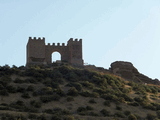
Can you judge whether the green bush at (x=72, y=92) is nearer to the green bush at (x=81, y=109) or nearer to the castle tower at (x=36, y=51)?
the green bush at (x=81, y=109)

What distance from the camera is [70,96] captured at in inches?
1547

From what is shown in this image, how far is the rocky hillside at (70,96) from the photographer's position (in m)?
33.6

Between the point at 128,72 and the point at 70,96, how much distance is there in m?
19.9

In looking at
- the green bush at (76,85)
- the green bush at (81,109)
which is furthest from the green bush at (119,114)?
the green bush at (76,85)

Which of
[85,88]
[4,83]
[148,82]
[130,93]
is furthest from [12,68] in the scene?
[148,82]

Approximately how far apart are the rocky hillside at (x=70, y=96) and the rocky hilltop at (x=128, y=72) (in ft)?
16.8

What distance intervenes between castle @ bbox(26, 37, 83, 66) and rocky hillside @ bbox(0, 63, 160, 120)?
5737 mm

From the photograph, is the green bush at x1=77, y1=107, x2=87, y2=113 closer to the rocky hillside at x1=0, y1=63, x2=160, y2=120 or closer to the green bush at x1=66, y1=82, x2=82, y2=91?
the rocky hillside at x1=0, y1=63, x2=160, y2=120

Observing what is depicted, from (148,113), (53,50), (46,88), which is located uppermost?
(53,50)

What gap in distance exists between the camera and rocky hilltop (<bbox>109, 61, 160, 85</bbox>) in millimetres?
57094

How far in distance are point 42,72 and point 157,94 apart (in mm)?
14330

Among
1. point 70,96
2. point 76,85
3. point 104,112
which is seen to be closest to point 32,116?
point 104,112

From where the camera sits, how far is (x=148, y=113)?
126ft

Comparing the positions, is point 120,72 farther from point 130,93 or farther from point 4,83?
point 4,83
